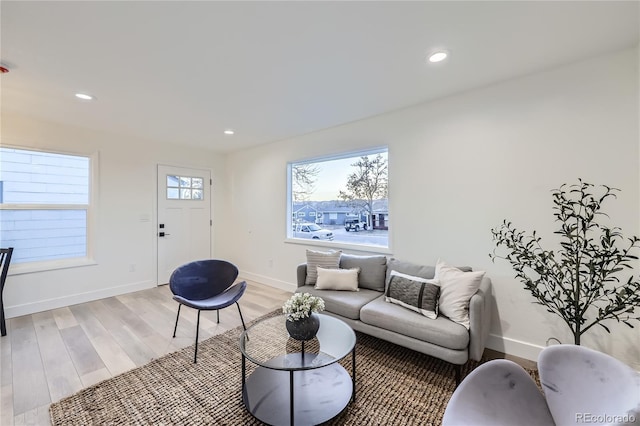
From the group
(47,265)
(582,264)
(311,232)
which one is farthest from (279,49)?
(47,265)

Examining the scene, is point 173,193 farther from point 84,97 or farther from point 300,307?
point 300,307

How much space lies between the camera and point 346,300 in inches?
103

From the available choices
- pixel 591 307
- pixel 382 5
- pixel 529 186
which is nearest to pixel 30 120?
pixel 382 5

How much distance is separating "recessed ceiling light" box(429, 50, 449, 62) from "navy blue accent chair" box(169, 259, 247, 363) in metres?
2.63

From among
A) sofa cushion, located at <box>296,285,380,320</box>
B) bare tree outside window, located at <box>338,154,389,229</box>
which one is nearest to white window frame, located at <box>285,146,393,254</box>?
bare tree outside window, located at <box>338,154,389,229</box>

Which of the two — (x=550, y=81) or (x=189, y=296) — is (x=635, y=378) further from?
(x=189, y=296)

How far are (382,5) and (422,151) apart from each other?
1.69 metres

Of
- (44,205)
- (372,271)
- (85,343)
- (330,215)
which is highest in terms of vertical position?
(44,205)

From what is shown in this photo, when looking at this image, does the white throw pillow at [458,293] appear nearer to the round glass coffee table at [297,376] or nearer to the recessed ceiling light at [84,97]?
the round glass coffee table at [297,376]

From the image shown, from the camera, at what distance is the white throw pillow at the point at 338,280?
9.47 feet

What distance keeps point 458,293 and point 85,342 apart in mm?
3556

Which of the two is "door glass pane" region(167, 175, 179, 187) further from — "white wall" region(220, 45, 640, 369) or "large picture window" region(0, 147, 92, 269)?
"white wall" region(220, 45, 640, 369)

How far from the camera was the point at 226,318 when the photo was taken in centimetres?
320

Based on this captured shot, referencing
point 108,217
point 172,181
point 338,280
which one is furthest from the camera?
point 172,181
